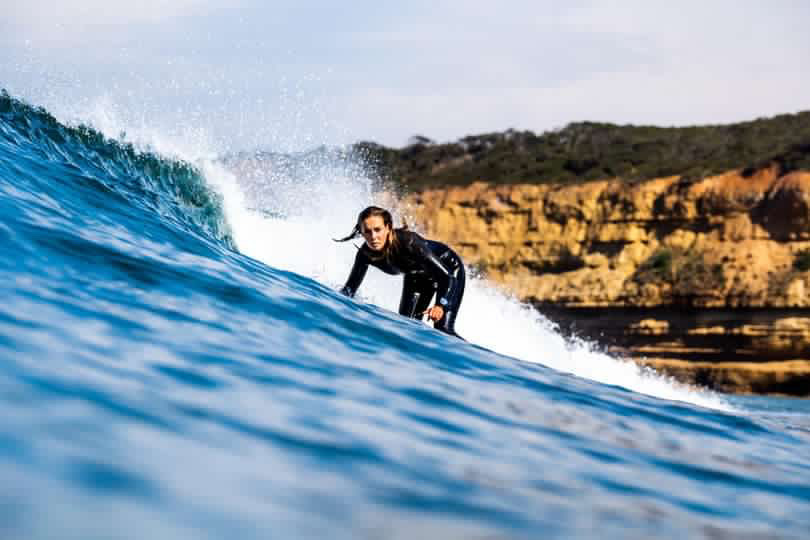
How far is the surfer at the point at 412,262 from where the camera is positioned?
7027mm

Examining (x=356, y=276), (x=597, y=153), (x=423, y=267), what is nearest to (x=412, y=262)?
(x=423, y=267)

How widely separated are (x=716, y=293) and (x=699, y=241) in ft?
12.2

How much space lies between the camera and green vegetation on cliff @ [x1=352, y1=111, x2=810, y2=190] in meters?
42.3

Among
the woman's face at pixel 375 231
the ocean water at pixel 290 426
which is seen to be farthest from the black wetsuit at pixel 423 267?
the ocean water at pixel 290 426

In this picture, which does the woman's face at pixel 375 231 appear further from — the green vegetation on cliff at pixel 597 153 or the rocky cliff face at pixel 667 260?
the green vegetation on cliff at pixel 597 153

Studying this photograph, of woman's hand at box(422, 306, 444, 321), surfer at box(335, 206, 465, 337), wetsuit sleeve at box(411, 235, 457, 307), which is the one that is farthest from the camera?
wetsuit sleeve at box(411, 235, 457, 307)

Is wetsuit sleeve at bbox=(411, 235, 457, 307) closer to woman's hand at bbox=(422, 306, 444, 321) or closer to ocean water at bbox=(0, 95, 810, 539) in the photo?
woman's hand at bbox=(422, 306, 444, 321)

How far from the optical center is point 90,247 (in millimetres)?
5152

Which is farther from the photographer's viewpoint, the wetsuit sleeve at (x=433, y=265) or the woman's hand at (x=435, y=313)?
the wetsuit sleeve at (x=433, y=265)

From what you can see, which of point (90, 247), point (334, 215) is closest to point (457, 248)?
point (334, 215)

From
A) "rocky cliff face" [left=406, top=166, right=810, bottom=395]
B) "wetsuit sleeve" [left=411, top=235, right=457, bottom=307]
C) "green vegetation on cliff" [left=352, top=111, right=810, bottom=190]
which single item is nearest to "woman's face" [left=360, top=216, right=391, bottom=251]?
"wetsuit sleeve" [left=411, top=235, right=457, bottom=307]

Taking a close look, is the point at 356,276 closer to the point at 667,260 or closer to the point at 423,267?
the point at 423,267

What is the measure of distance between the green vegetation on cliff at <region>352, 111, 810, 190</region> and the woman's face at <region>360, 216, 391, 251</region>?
3188 cm

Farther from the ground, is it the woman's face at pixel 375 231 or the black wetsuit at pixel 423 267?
the woman's face at pixel 375 231
